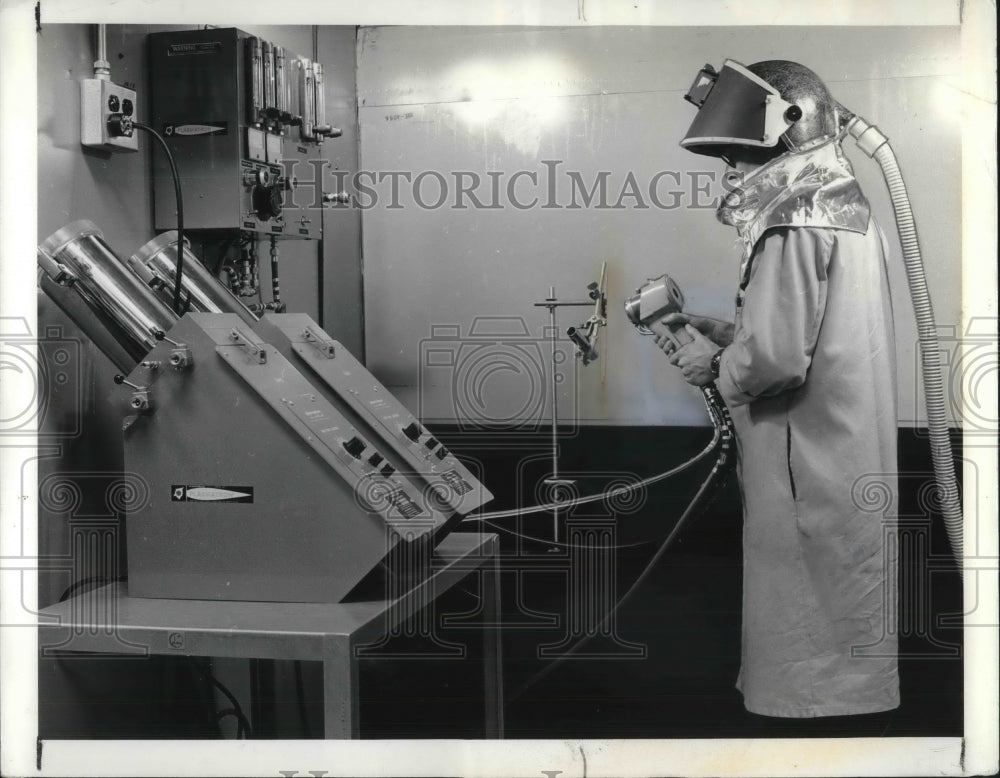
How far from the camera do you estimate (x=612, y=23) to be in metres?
2.30

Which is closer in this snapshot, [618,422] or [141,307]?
[141,307]

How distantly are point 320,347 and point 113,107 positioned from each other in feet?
2.33

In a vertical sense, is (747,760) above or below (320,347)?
below

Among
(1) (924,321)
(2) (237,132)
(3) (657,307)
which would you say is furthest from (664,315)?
(2) (237,132)

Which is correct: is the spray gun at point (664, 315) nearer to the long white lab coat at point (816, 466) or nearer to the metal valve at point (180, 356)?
the long white lab coat at point (816, 466)

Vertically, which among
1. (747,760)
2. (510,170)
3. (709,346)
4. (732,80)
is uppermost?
(732,80)

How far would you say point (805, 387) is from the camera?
A: 7.34ft

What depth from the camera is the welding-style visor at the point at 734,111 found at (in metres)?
2.27

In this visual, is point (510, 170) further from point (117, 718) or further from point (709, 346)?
point (117, 718)

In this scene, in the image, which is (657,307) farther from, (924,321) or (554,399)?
(924,321)

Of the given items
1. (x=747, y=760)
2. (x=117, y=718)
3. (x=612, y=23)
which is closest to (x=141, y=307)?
(x=117, y=718)

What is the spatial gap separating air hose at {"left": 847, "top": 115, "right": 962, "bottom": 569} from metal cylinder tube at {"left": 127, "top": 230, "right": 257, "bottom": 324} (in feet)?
4.90

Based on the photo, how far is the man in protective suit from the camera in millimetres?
2219

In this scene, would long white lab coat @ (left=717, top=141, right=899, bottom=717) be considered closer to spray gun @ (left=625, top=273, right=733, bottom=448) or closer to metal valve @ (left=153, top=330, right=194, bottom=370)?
spray gun @ (left=625, top=273, right=733, bottom=448)
